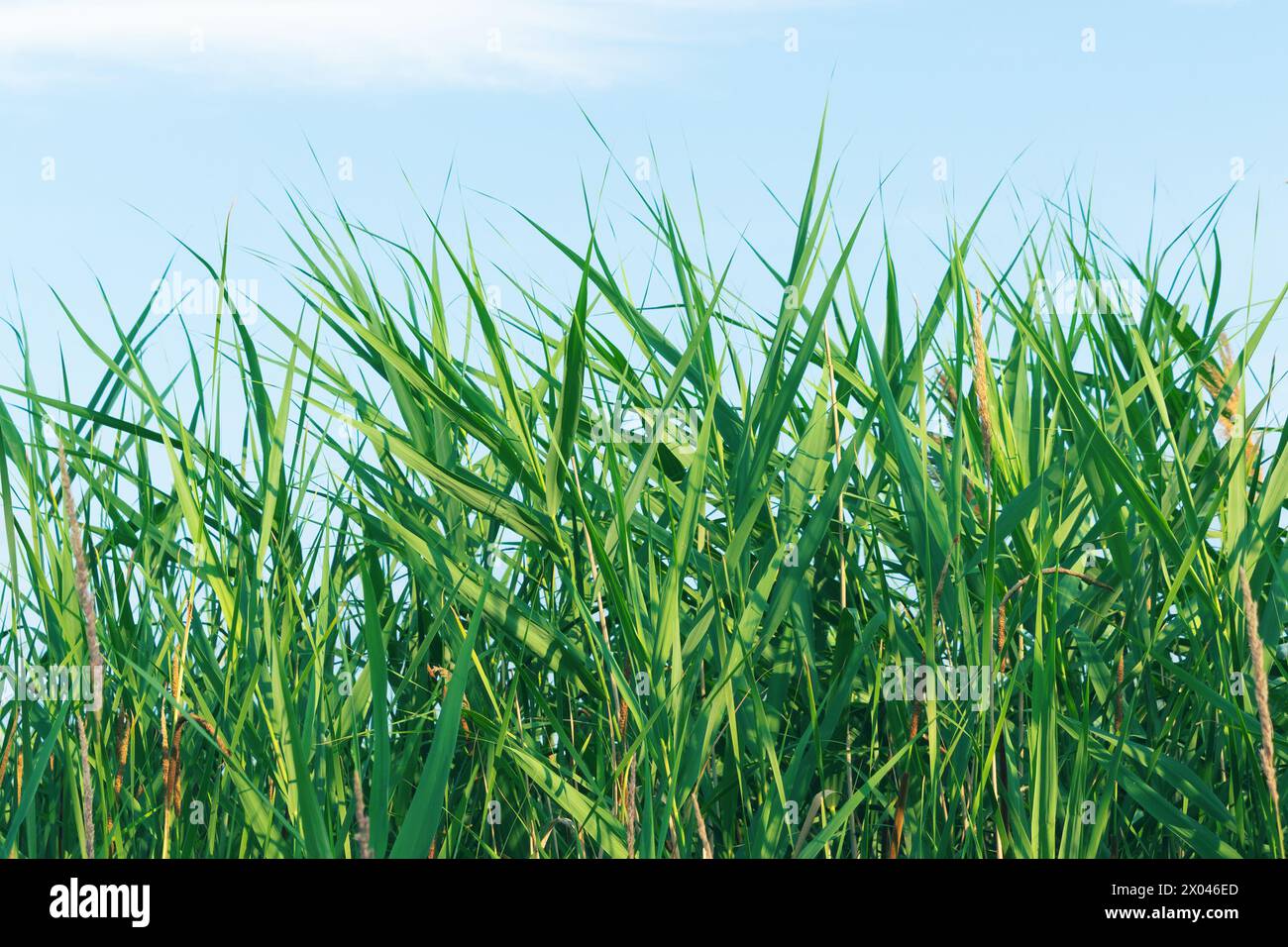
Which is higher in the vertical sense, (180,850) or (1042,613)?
(1042,613)

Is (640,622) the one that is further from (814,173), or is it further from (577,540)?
(814,173)

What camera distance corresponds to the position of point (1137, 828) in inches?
77.5

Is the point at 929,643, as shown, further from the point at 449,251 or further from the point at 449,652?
the point at 449,251

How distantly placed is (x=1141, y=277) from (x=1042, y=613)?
1.02 meters

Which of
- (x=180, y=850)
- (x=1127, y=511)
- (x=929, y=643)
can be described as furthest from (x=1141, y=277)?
(x=180, y=850)

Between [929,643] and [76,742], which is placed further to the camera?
[76,742]

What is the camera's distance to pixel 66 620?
197cm

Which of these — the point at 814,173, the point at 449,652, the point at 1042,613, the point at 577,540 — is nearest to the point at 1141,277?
the point at 814,173
